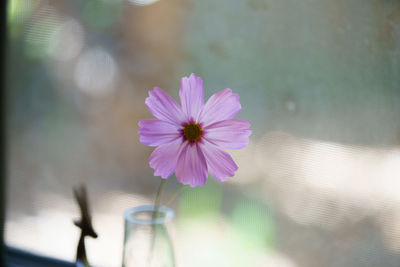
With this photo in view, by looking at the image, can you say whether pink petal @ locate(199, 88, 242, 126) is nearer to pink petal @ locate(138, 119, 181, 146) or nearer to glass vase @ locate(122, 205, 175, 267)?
pink petal @ locate(138, 119, 181, 146)

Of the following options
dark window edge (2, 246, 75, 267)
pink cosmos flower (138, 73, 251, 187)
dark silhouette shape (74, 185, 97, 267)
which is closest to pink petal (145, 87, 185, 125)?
pink cosmos flower (138, 73, 251, 187)

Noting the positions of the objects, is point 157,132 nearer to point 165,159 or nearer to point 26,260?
point 165,159

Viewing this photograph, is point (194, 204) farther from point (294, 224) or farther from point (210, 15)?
point (210, 15)

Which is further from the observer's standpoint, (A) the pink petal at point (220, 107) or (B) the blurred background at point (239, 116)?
(B) the blurred background at point (239, 116)

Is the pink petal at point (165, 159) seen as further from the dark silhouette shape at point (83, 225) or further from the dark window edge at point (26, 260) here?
the dark window edge at point (26, 260)

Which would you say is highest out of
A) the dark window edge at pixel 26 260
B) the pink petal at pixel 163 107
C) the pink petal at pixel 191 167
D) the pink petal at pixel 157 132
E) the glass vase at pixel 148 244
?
the pink petal at pixel 163 107

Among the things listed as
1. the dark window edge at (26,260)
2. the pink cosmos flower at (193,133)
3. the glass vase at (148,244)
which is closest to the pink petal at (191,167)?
the pink cosmos flower at (193,133)

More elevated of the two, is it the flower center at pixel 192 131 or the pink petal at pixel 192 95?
the pink petal at pixel 192 95
